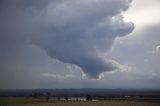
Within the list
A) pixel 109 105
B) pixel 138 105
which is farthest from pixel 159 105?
pixel 109 105

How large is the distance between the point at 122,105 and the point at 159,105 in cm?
526

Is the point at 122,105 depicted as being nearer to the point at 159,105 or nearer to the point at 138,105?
the point at 138,105

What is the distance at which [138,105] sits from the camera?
37156mm

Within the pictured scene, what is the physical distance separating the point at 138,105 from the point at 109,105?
3.62 m

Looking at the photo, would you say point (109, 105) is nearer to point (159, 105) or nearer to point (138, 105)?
point (138, 105)

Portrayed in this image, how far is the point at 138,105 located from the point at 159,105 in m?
3.54

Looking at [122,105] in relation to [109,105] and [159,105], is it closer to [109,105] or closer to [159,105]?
[109,105]

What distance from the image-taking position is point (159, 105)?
38875 mm

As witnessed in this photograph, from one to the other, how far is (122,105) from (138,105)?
1.98 meters

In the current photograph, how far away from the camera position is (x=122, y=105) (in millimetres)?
37406

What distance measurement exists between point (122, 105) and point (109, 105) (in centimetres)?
166

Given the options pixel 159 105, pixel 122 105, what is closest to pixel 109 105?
pixel 122 105

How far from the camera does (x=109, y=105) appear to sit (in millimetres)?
37906
